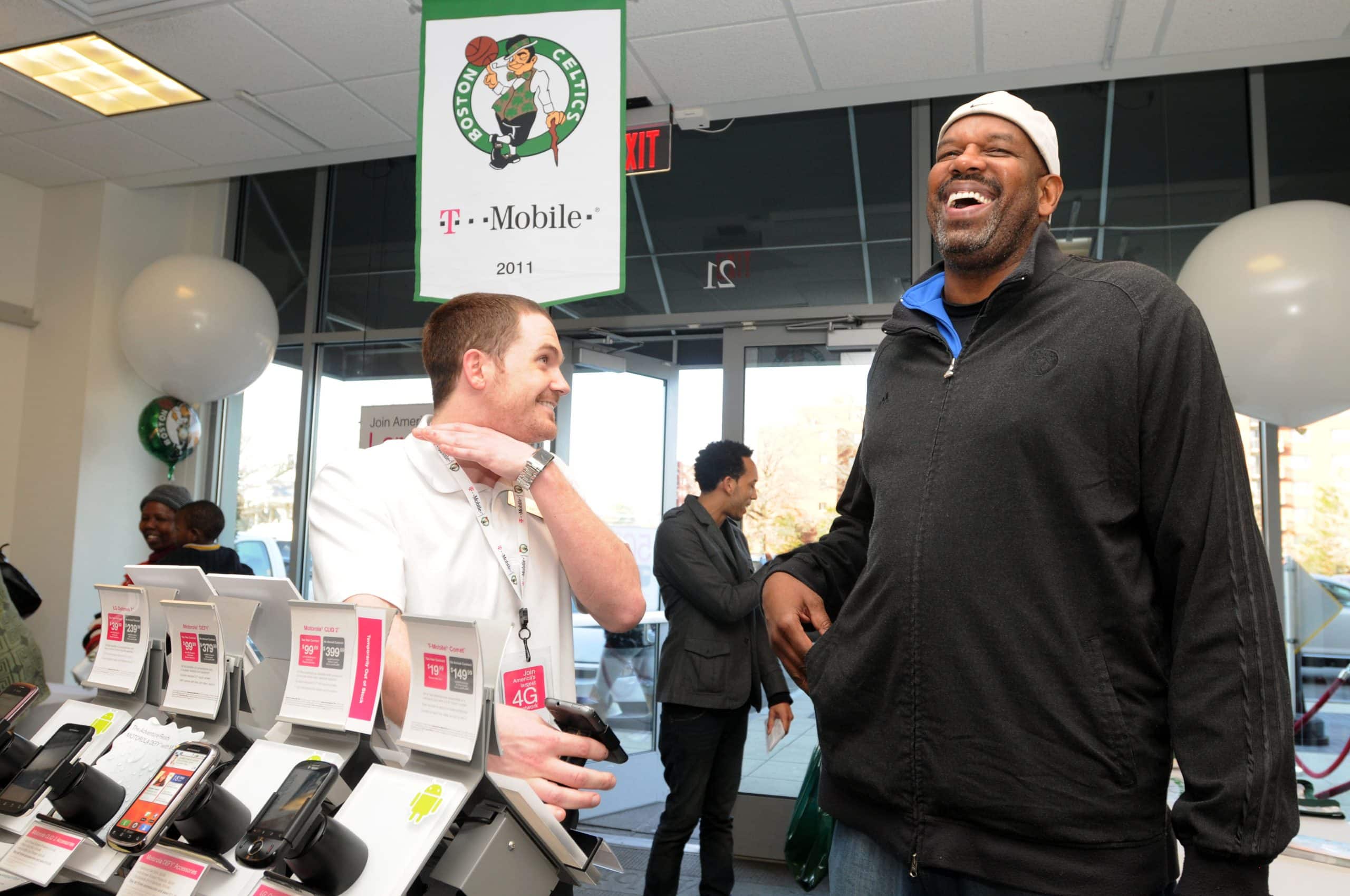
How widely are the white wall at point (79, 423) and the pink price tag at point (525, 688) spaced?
473cm

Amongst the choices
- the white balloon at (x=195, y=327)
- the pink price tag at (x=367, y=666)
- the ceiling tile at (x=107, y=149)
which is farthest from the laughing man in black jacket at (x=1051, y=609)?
the ceiling tile at (x=107, y=149)

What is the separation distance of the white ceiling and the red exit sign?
285 millimetres

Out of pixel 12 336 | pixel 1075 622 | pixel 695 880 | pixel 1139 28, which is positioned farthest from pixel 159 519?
pixel 1139 28

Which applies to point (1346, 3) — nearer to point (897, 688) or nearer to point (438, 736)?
point (897, 688)

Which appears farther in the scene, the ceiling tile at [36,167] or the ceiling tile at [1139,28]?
the ceiling tile at [36,167]

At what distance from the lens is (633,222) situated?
495cm

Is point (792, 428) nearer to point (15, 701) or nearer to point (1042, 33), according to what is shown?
point (1042, 33)

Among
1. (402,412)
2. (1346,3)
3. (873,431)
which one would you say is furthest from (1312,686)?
(402,412)

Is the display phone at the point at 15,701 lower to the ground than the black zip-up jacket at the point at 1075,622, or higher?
lower

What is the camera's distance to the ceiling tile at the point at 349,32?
3.57 m

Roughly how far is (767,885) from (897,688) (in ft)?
10.0

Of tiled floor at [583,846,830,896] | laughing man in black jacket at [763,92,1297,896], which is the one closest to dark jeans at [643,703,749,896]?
tiled floor at [583,846,830,896]

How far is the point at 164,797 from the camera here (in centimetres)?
107

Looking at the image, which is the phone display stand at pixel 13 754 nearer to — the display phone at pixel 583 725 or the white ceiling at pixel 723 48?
the display phone at pixel 583 725
